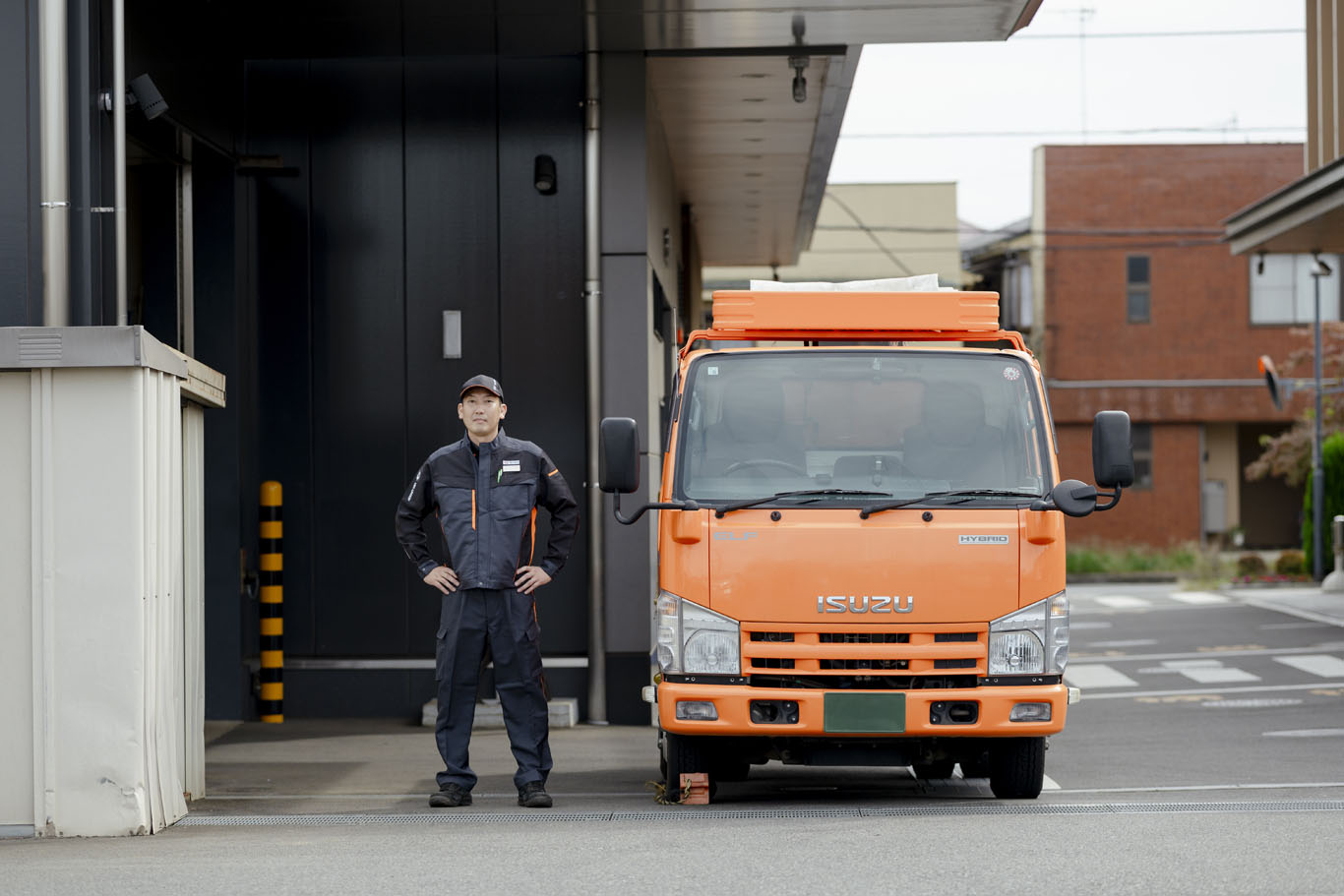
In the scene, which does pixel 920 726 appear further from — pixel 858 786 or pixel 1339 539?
pixel 1339 539

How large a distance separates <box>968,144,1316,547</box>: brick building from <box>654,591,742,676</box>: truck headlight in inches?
1380

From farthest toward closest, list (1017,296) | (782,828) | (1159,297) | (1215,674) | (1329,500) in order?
(1017,296) → (1159,297) → (1329,500) → (1215,674) → (782,828)

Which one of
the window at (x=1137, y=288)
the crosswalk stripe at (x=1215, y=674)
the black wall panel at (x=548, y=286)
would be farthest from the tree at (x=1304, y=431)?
the black wall panel at (x=548, y=286)

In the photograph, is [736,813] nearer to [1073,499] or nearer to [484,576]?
[484,576]

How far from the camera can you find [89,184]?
30.9 feet

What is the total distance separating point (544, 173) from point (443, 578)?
460 cm

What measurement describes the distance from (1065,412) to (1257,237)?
838 inches

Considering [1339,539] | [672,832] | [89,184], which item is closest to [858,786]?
[672,832]

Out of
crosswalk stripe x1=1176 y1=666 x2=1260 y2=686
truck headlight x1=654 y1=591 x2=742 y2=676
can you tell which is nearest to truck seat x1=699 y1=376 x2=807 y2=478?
truck headlight x1=654 y1=591 x2=742 y2=676

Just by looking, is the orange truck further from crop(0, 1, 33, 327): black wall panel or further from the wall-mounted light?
the wall-mounted light

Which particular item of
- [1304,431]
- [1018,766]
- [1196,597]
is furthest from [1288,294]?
[1018,766]

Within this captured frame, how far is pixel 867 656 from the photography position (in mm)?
8258

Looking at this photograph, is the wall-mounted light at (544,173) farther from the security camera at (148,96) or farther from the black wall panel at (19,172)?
the black wall panel at (19,172)

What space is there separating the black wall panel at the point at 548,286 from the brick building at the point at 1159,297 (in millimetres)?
30958
